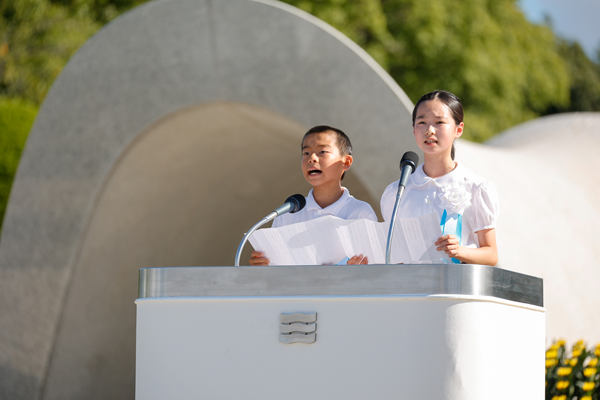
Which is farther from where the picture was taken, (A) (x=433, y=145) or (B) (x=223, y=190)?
(B) (x=223, y=190)

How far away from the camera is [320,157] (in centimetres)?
323

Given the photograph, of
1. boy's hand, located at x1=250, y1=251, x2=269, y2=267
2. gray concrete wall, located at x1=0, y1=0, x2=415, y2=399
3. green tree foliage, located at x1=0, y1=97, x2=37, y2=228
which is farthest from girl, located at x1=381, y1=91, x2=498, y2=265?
green tree foliage, located at x1=0, y1=97, x2=37, y2=228

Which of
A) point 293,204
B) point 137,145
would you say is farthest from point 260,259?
point 137,145

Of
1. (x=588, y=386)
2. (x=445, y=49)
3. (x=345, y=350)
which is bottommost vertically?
(x=588, y=386)

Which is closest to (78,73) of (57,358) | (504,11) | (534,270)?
(57,358)

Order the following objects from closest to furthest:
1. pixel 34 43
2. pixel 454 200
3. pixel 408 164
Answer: pixel 408 164, pixel 454 200, pixel 34 43

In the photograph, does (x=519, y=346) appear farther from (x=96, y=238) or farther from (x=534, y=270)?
(x=96, y=238)

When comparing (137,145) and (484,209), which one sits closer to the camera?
(484,209)

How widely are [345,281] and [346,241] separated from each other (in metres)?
0.38

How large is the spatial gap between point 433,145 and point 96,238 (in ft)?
12.9

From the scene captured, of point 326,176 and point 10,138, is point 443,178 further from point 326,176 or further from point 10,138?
point 10,138

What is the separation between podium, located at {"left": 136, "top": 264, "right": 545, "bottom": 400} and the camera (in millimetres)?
2344

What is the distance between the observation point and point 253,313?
249 cm

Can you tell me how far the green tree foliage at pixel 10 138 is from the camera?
376 inches
